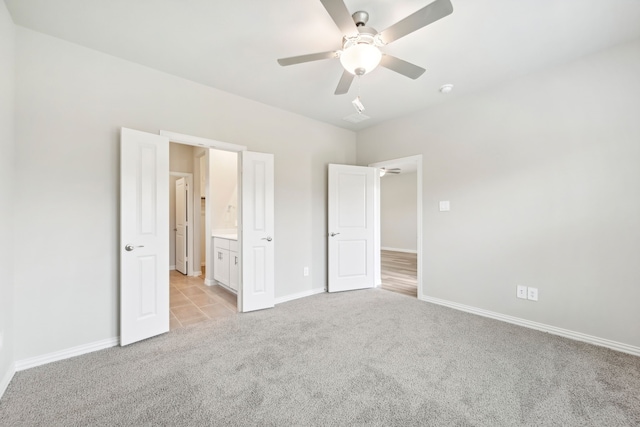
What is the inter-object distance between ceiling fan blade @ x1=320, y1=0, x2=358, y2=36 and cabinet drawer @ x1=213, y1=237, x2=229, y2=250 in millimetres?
3372

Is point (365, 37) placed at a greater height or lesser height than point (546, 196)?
greater

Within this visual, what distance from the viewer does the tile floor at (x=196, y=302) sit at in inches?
124

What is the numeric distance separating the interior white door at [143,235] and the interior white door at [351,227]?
232 centimetres

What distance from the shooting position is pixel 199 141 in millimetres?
3088

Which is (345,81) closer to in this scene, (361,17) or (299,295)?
(361,17)

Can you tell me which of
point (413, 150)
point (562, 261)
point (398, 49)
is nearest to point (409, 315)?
point (562, 261)

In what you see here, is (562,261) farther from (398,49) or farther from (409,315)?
(398,49)

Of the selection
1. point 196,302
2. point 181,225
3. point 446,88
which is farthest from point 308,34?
point 181,225

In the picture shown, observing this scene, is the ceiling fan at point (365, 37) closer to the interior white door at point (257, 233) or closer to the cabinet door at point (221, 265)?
the interior white door at point (257, 233)

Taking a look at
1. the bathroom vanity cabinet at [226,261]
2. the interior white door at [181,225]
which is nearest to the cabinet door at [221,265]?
the bathroom vanity cabinet at [226,261]

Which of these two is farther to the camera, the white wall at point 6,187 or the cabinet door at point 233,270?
the cabinet door at point 233,270

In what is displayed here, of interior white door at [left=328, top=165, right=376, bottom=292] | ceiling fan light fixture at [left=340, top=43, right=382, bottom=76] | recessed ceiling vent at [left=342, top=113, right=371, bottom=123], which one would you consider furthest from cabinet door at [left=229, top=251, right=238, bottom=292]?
ceiling fan light fixture at [left=340, top=43, right=382, bottom=76]

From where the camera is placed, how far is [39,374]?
2.03 m

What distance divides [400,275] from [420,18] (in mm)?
4567
